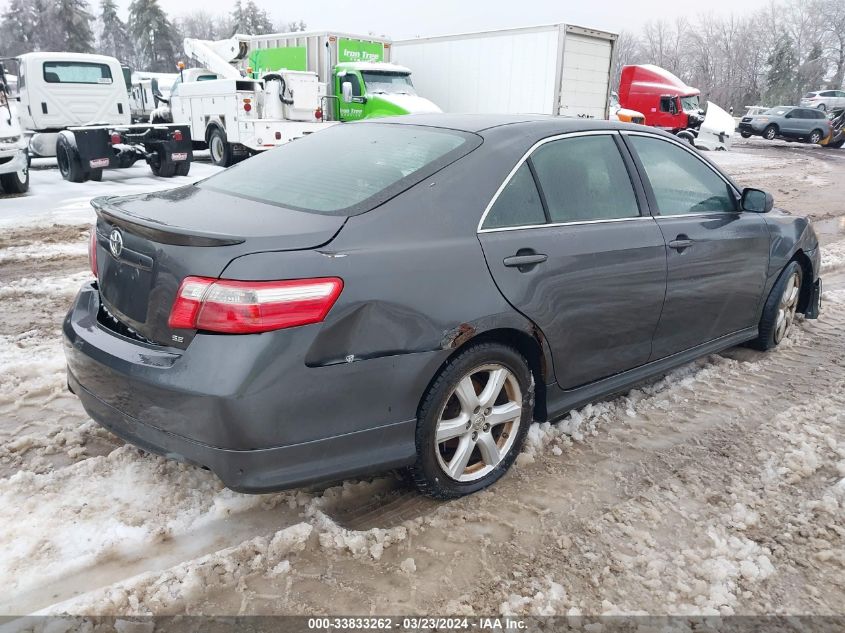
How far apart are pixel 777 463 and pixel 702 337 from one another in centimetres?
94

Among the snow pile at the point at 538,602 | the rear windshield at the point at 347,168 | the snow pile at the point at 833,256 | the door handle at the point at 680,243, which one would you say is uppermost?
the rear windshield at the point at 347,168

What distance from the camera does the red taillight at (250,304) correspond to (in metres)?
2.16

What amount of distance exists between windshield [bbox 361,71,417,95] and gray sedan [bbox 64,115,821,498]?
11928 mm

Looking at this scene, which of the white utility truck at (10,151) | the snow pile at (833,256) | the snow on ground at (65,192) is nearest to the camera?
the snow pile at (833,256)

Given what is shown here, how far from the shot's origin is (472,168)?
2.80 m

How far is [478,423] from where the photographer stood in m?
2.81

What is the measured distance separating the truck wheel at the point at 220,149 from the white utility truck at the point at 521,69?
6.03m

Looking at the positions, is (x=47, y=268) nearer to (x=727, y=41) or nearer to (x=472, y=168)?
(x=472, y=168)

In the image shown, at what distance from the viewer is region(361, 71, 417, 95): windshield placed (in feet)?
48.5

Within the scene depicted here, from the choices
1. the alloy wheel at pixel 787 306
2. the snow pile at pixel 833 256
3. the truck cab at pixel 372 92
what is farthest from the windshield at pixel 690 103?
the alloy wheel at pixel 787 306

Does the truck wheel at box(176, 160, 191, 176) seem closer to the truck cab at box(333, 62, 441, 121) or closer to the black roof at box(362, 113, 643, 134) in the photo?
the truck cab at box(333, 62, 441, 121)

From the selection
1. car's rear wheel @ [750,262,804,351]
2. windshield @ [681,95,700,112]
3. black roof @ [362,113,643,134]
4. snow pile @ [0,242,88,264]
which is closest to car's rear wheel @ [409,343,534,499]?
black roof @ [362,113,643,134]

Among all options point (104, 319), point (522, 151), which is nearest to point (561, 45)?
point (522, 151)

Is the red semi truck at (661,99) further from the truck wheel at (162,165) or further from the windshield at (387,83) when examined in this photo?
the truck wheel at (162,165)
